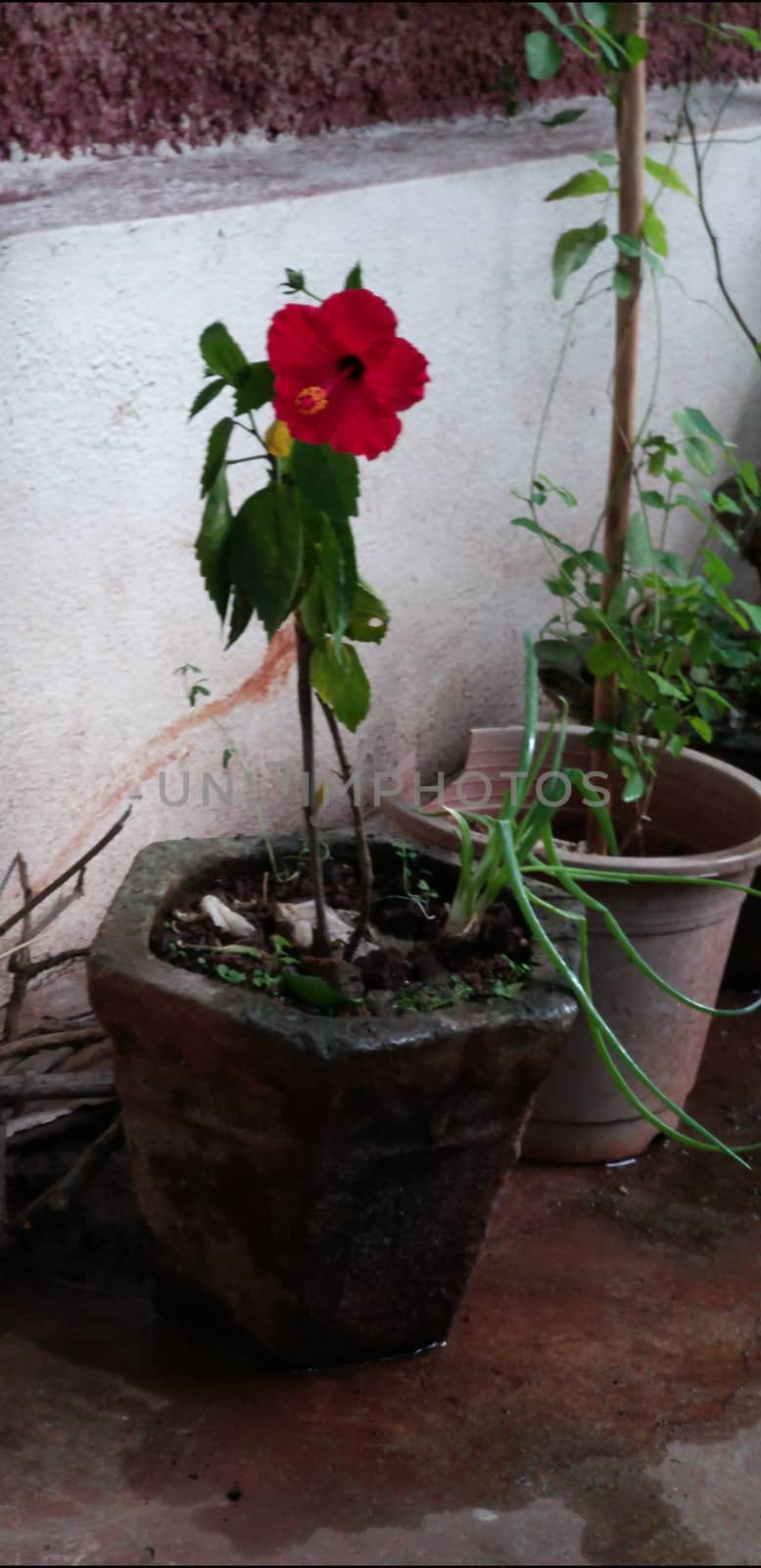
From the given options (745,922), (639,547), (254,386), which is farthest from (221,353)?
(745,922)

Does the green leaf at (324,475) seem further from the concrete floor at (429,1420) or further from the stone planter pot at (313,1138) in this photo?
the concrete floor at (429,1420)

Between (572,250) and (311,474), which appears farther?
(572,250)

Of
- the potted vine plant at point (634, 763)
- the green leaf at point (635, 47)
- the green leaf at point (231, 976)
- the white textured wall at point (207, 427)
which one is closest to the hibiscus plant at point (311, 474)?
the green leaf at point (231, 976)

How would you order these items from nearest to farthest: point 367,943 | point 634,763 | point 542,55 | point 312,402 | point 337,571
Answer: point 312,402
point 337,571
point 367,943
point 542,55
point 634,763

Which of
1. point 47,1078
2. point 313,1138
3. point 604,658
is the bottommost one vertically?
point 47,1078

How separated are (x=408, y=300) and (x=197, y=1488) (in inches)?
63.0

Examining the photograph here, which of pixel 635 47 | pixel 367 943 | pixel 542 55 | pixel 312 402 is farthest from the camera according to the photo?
pixel 542 55

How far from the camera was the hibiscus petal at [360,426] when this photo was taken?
4.16 feet

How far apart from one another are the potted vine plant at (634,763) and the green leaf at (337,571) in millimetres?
537

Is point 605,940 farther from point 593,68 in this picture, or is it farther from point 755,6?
point 755,6

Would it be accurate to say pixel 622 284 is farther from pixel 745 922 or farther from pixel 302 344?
pixel 745 922

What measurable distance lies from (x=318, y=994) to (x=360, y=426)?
534 mm

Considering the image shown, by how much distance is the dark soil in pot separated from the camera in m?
1.54

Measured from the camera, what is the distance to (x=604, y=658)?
2014 millimetres
